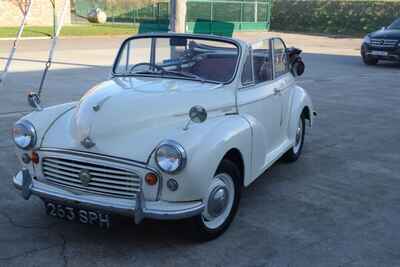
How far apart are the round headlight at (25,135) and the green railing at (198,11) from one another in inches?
993

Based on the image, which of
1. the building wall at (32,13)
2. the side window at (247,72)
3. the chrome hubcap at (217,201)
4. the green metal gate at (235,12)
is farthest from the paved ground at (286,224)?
the green metal gate at (235,12)

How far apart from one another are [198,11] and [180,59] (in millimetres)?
27660

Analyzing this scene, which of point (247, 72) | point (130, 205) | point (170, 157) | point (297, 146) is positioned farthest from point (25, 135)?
point (297, 146)

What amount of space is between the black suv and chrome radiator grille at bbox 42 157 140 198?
1467cm

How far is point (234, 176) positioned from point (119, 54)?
199cm

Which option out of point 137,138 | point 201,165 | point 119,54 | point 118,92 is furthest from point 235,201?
point 119,54

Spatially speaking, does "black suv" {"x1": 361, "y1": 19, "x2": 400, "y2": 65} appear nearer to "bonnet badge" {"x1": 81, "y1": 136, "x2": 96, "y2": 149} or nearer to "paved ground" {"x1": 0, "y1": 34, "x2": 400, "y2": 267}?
"paved ground" {"x1": 0, "y1": 34, "x2": 400, "y2": 267}

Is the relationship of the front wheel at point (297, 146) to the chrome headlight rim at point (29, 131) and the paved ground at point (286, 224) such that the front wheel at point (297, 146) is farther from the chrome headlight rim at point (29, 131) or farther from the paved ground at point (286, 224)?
the chrome headlight rim at point (29, 131)

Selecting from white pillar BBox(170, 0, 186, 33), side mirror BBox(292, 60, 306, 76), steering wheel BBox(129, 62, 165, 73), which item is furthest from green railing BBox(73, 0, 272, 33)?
steering wheel BBox(129, 62, 165, 73)

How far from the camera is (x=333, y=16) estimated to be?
3622 cm

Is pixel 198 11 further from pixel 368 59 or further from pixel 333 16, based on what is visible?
pixel 368 59

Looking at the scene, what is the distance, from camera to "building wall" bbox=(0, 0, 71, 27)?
92.5ft

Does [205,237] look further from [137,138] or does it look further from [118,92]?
[118,92]

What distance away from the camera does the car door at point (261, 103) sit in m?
4.75
